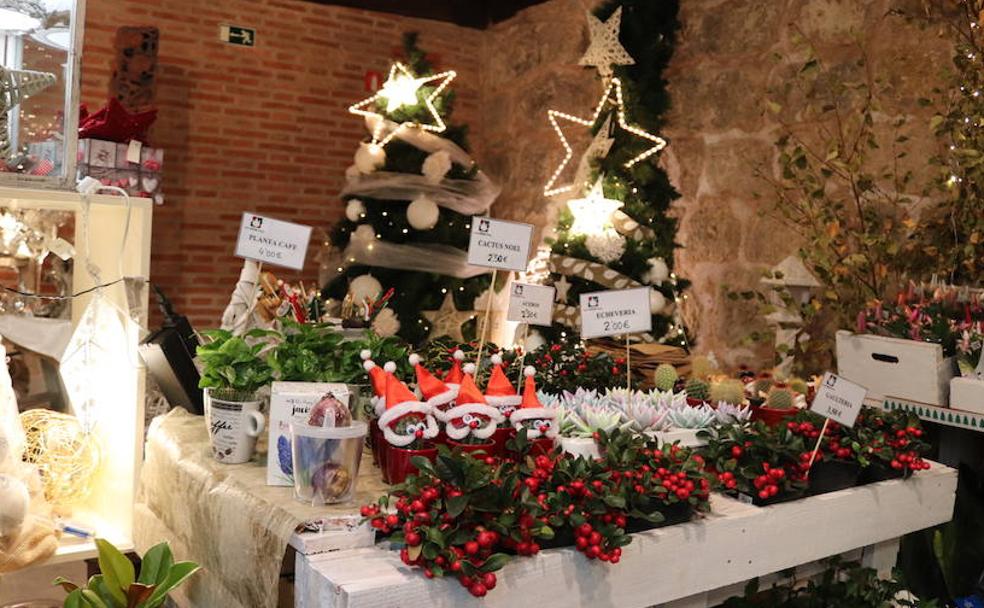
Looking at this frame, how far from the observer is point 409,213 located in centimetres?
473

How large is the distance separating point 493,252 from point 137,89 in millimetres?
3891

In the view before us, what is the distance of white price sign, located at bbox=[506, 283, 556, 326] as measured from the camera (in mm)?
2160

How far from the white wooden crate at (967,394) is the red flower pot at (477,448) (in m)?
1.53

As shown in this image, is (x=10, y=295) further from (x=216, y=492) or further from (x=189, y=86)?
(x=189, y=86)

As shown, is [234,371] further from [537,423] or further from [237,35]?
[237,35]

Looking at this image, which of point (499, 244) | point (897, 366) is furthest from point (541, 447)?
point (897, 366)

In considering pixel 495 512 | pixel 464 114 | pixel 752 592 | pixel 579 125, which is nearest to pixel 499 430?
pixel 495 512

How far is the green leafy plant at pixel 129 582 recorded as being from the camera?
4.85 ft

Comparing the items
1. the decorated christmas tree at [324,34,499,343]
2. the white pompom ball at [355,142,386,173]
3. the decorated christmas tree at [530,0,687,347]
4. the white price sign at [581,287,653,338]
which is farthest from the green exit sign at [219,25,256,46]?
the white price sign at [581,287,653,338]

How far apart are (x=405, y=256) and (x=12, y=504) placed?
128 inches

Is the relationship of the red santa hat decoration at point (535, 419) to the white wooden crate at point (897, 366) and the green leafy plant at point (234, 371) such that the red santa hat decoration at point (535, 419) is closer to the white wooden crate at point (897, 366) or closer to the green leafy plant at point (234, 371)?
the green leafy plant at point (234, 371)

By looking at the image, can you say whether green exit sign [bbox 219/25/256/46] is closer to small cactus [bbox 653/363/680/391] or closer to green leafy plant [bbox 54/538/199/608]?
small cactus [bbox 653/363/680/391]

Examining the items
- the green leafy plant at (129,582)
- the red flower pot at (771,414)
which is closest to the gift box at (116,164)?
the green leafy plant at (129,582)

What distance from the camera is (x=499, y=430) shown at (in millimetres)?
1592
